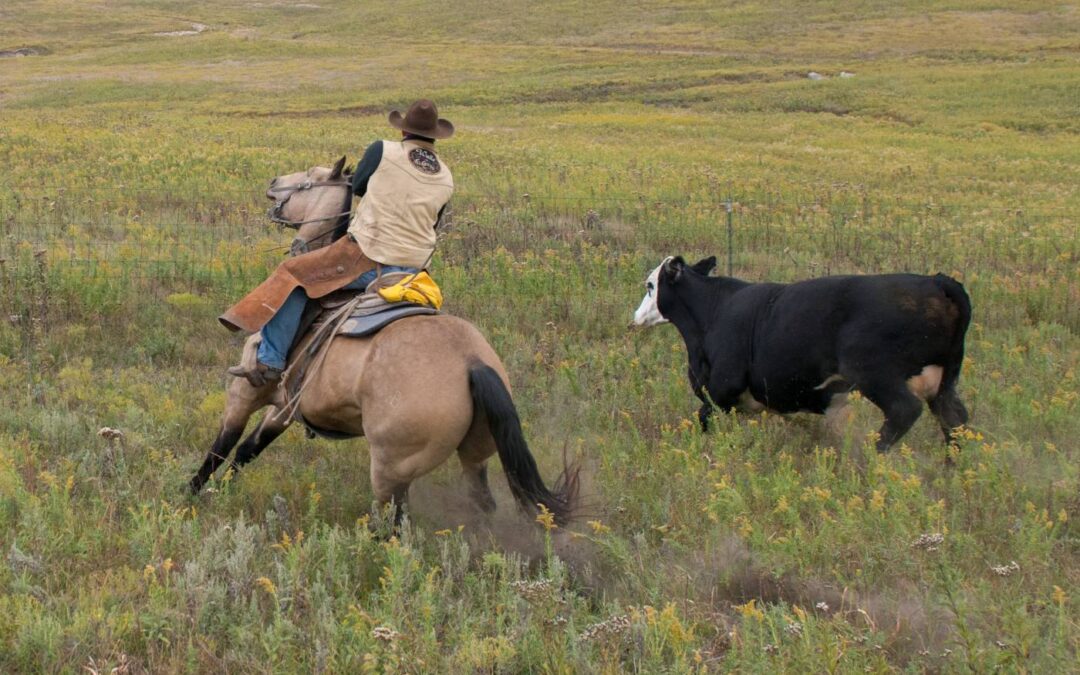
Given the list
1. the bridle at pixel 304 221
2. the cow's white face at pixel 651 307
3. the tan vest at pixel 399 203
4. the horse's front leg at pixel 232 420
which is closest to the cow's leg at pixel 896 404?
the cow's white face at pixel 651 307

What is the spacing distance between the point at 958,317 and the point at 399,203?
150 inches

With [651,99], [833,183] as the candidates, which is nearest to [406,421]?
[833,183]

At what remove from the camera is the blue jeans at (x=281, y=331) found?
671 cm

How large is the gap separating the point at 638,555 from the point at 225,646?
7.02 ft

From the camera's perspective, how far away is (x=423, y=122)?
6.79 meters

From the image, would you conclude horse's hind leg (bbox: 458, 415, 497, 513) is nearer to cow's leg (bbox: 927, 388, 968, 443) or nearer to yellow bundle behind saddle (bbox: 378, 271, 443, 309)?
yellow bundle behind saddle (bbox: 378, 271, 443, 309)

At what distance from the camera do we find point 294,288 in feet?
22.0

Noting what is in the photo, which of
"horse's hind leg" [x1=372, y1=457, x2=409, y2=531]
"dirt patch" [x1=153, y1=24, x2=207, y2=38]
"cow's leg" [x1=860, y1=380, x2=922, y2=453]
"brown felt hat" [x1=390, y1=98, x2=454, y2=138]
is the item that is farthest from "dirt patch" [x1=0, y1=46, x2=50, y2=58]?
"cow's leg" [x1=860, y1=380, x2=922, y2=453]

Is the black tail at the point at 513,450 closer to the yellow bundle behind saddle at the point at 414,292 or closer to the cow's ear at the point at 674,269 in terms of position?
the yellow bundle behind saddle at the point at 414,292

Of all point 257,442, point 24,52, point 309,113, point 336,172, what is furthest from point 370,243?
point 24,52

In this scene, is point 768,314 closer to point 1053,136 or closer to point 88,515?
point 88,515

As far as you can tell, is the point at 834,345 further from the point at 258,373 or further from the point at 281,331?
the point at 258,373

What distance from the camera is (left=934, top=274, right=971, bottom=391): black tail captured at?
289 inches

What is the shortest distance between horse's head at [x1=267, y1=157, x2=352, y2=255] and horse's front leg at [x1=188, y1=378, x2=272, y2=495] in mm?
1010
